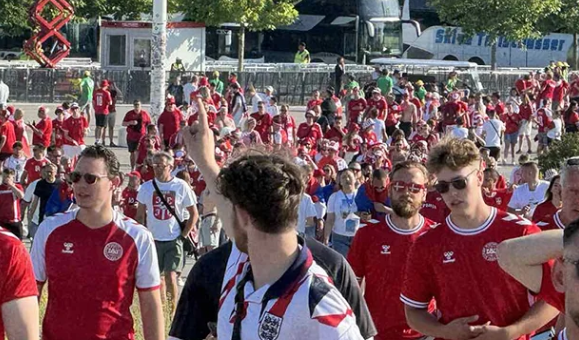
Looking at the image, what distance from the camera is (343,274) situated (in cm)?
481

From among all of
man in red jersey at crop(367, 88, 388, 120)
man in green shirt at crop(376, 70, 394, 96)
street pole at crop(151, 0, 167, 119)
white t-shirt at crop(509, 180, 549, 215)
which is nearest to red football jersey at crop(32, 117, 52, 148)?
street pole at crop(151, 0, 167, 119)

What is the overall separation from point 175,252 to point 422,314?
8.22 meters

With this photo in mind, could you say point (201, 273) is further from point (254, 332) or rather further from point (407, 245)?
point (407, 245)

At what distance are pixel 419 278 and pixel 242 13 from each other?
150ft

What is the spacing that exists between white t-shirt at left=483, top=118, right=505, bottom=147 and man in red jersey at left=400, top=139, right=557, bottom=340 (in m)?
21.0

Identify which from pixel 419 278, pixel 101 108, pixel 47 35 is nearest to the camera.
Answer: pixel 419 278

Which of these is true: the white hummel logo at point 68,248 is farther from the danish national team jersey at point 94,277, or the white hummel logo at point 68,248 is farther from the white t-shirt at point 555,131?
the white t-shirt at point 555,131

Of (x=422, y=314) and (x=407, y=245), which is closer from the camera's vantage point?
(x=422, y=314)

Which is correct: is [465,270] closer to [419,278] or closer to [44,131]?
[419,278]

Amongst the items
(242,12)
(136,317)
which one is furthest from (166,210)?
(242,12)

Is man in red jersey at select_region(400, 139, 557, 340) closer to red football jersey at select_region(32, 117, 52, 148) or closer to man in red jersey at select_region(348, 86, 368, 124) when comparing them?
red football jersey at select_region(32, 117, 52, 148)

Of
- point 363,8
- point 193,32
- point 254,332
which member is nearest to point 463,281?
point 254,332

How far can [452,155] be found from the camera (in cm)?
654

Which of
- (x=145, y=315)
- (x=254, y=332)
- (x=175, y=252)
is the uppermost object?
(x=254, y=332)
